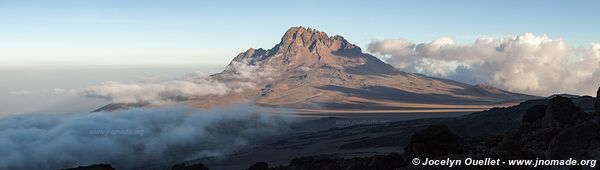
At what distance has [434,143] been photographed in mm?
44219

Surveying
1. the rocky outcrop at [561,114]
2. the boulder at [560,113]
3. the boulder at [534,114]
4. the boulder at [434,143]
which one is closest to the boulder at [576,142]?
the boulder at [434,143]

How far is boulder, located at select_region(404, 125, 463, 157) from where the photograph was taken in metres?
43.5

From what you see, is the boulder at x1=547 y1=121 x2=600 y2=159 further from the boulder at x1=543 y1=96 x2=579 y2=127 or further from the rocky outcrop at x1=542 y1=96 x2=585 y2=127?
the boulder at x1=543 y1=96 x2=579 y2=127

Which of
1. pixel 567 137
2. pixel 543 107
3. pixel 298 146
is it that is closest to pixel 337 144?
pixel 298 146

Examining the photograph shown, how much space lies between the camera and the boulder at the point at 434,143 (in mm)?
43531

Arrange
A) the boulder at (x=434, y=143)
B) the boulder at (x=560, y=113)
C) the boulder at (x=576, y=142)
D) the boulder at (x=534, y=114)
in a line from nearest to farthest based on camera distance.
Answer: the boulder at (x=576, y=142), the boulder at (x=434, y=143), the boulder at (x=560, y=113), the boulder at (x=534, y=114)

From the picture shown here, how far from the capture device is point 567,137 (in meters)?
32.7

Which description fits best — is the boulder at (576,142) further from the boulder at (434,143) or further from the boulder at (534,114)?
the boulder at (534,114)

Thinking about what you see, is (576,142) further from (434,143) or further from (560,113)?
(560,113)

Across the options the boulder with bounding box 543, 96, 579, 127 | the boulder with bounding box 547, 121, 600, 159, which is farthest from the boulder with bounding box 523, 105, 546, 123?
the boulder with bounding box 547, 121, 600, 159

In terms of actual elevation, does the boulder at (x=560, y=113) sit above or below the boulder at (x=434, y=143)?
above

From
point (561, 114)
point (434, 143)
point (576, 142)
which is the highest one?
point (561, 114)

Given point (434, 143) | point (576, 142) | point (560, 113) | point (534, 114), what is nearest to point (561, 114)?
point (560, 113)

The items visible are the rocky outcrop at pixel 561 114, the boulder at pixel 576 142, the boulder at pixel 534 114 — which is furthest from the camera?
the boulder at pixel 534 114
